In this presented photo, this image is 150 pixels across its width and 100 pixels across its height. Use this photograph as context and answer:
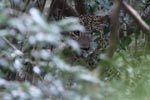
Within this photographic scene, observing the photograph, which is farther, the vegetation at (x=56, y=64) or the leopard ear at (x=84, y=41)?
the leopard ear at (x=84, y=41)

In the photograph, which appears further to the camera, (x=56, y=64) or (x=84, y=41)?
(x=84, y=41)

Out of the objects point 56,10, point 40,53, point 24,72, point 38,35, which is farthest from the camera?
point 56,10

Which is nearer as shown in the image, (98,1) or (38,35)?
(38,35)

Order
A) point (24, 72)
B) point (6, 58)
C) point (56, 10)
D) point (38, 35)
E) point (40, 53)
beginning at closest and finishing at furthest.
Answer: point (38, 35), point (40, 53), point (6, 58), point (24, 72), point (56, 10)

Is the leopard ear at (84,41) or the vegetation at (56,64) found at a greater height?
the vegetation at (56,64)

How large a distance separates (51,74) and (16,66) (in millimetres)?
114

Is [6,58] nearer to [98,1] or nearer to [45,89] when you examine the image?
[45,89]

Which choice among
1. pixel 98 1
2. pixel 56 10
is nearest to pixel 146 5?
pixel 98 1

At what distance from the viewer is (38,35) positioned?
37.2 inches

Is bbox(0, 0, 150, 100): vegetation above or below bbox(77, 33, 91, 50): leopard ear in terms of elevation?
above

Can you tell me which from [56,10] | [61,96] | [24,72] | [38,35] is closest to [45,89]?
[61,96]

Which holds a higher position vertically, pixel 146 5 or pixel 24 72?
pixel 146 5

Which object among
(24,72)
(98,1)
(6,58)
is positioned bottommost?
(24,72)

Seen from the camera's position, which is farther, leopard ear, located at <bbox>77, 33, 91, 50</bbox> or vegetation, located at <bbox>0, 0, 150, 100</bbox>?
leopard ear, located at <bbox>77, 33, 91, 50</bbox>
